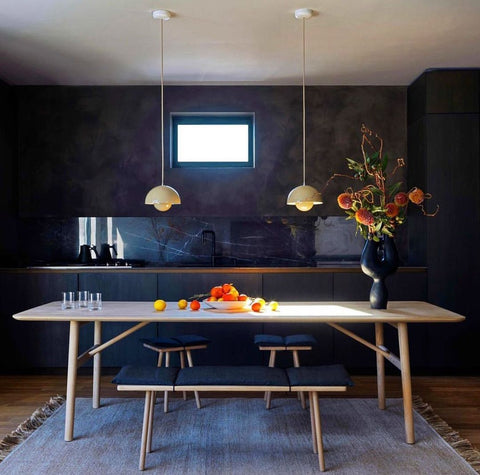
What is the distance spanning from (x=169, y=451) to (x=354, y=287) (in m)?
2.49

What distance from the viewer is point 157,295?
207 inches

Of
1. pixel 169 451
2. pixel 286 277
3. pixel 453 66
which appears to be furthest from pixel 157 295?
pixel 453 66

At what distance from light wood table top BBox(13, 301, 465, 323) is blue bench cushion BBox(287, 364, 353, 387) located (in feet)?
0.90

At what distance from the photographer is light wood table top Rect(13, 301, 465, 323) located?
132 inches

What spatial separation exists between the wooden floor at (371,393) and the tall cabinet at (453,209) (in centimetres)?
36

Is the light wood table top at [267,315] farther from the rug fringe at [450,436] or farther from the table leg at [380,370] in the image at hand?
the rug fringe at [450,436]

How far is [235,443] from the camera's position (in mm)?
3492

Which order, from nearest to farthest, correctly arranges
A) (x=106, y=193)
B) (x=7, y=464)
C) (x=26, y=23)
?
(x=7, y=464) → (x=26, y=23) → (x=106, y=193)

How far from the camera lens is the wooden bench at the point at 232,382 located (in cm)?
313

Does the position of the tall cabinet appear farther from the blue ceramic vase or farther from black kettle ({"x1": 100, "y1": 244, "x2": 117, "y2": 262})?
black kettle ({"x1": 100, "y1": 244, "x2": 117, "y2": 262})

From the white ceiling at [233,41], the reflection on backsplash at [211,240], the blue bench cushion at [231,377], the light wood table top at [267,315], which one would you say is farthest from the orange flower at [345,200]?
the reflection on backsplash at [211,240]

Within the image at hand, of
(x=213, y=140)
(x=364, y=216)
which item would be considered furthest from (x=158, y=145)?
(x=364, y=216)

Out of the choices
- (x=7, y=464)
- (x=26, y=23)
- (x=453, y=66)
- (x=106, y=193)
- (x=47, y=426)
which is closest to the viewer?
(x=7, y=464)

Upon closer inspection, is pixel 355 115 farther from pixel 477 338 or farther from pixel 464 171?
pixel 477 338
